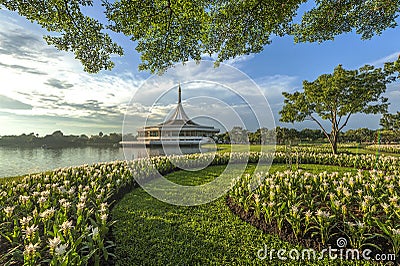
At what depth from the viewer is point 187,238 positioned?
10.8 feet

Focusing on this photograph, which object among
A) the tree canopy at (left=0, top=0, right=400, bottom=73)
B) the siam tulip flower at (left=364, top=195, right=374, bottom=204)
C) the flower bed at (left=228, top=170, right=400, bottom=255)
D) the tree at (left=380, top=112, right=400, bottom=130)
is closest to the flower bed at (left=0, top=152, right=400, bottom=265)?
the flower bed at (left=228, top=170, right=400, bottom=255)

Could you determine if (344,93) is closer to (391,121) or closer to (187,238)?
(187,238)

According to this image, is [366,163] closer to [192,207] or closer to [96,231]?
[192,207]

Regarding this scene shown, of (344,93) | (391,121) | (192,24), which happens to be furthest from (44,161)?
(391,121)

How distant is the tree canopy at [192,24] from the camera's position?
5.95 m

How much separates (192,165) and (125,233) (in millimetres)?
6575

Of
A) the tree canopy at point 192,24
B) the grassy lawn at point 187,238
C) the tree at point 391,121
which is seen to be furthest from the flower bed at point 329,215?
the tree at point 391,121

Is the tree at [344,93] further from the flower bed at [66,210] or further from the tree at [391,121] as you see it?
the tree at [391,121]

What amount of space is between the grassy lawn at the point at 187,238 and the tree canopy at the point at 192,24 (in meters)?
5.12

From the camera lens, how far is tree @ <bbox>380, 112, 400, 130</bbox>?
91.4ft

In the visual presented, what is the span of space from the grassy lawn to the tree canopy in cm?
512

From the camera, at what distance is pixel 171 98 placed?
5.28 m

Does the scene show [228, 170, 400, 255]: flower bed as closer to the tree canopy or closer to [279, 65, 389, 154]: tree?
the tree canopy

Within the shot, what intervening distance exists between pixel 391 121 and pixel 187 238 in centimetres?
3840
